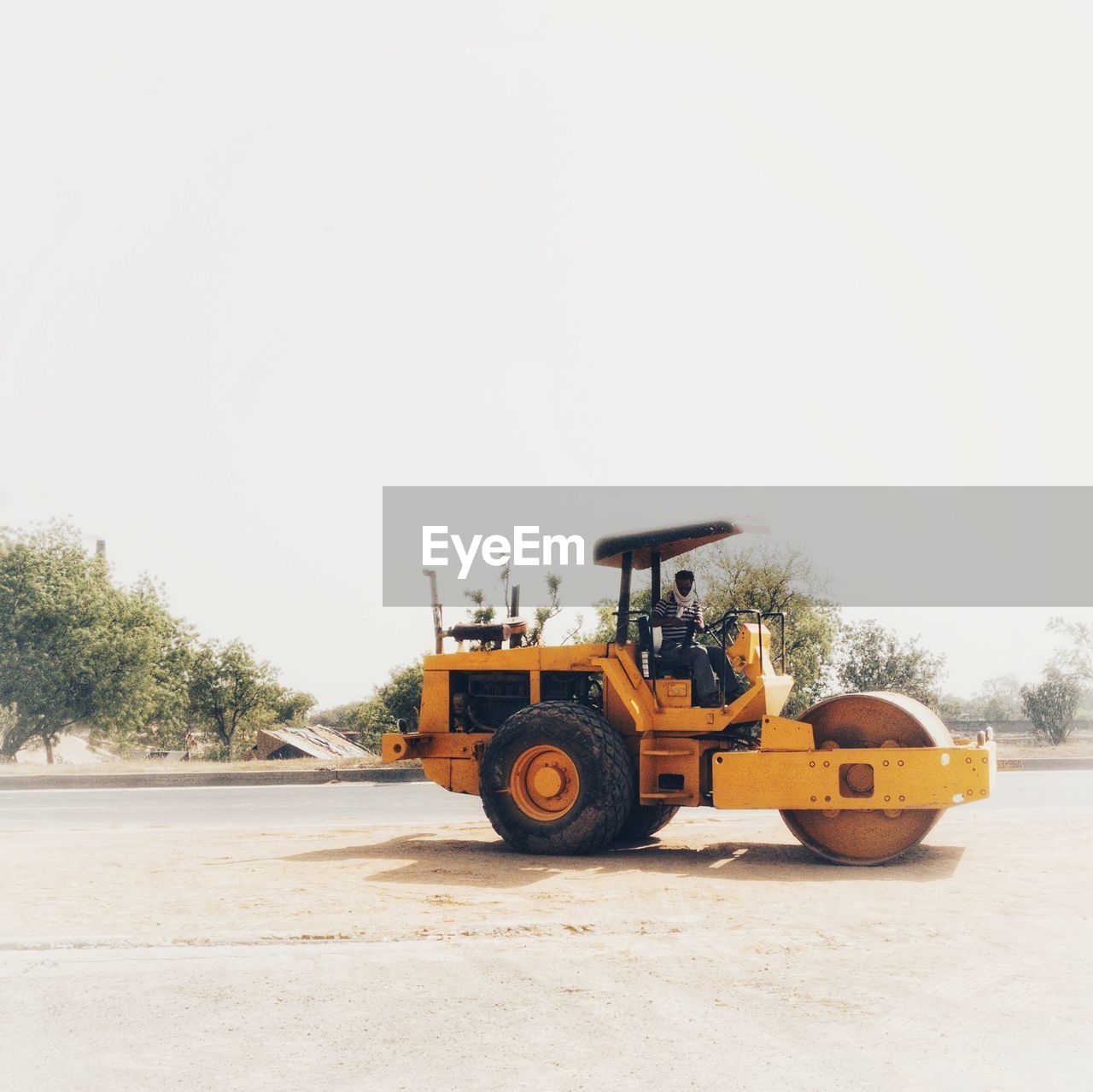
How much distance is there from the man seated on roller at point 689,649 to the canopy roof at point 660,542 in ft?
1.06

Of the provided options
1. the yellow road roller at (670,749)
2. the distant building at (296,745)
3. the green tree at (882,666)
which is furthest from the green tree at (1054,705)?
the yellow road roller at (670,749)

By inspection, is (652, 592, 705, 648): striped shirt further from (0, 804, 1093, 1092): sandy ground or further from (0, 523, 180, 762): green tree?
(0, 523, 180, 762): green tree

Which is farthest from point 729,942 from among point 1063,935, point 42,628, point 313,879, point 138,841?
point 42,628

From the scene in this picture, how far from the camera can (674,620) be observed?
427 inches

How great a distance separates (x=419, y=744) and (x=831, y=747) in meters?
3.74

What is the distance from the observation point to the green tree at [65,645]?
3644cm

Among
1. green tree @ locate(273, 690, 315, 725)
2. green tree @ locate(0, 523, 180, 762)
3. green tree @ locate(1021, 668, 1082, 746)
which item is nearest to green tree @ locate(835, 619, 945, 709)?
green tree @ locate(1021, 668, 1082, 746)

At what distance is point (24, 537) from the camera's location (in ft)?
124

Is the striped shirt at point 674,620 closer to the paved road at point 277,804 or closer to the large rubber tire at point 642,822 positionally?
the large rubber tire at point 642,822

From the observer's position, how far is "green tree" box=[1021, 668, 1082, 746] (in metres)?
33.7

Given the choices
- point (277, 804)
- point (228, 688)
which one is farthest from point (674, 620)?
point (228, 688)

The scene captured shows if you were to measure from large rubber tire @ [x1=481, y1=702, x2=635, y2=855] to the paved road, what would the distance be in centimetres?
340

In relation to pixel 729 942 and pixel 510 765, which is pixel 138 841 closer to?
pixel 510 765

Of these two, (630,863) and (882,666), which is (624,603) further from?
(882,666)
